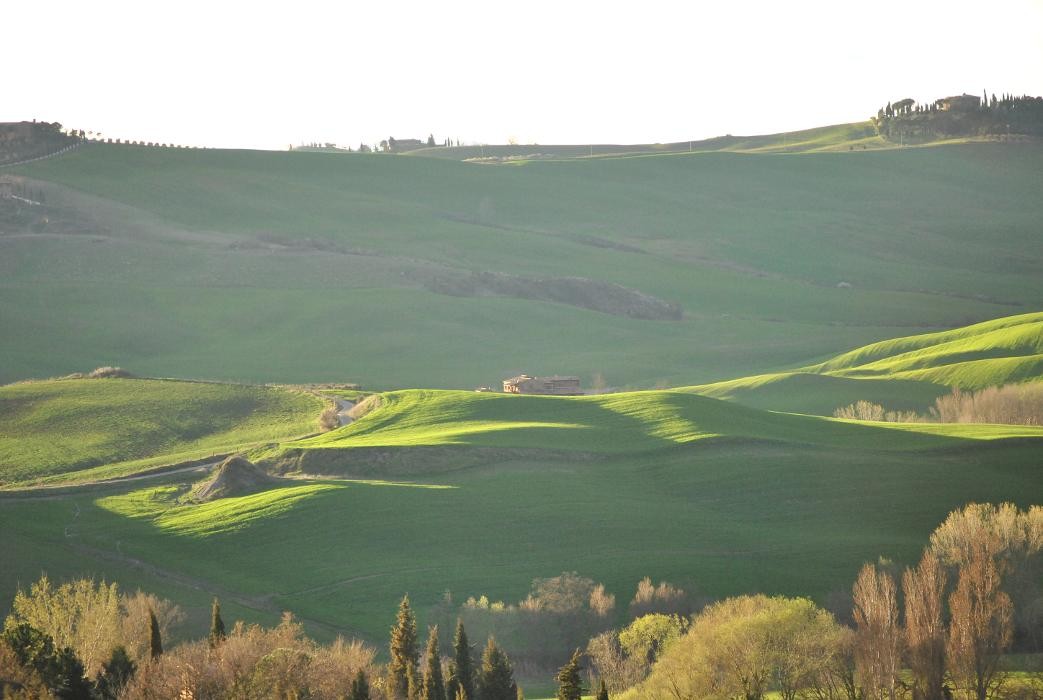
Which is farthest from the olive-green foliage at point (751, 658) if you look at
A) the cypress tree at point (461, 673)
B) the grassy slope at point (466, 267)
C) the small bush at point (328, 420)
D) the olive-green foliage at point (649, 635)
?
the grassy slope at point (466, 267)

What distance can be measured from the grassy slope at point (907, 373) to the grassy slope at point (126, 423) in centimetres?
3213

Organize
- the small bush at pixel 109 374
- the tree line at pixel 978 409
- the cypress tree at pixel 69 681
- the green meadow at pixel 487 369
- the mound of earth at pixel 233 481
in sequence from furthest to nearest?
1. the small bush at pixel 109 374
2. the tree line at pixel 978 409
3. the mound of earth at pixel 233 481
4. the green meadow at pixel 487 369
5. the cypress tree at pixel 69 681

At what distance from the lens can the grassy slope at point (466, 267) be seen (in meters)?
115

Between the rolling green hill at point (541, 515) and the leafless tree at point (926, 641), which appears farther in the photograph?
the rolling green hill at point (541, 515)

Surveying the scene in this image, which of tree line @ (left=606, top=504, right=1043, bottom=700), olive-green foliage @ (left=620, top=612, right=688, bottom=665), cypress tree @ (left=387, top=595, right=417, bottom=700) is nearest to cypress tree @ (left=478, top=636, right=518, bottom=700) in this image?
cypress tree @ (left=387, top=595, right=417, bottom=700)

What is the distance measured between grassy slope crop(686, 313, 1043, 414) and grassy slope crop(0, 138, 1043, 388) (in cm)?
928

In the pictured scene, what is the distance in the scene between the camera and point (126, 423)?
263 feet

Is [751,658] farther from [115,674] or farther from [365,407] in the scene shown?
[365,407]

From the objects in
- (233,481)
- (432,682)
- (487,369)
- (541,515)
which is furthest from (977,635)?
(487,369)

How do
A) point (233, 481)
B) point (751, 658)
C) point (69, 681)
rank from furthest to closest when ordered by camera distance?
1. point (233, 481)
2. point (751, 658)
3. point (69, 681)

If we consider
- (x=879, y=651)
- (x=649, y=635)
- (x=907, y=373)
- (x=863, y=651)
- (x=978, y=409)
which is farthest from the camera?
(x=907, y=373)

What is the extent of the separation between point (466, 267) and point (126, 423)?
6705 cm

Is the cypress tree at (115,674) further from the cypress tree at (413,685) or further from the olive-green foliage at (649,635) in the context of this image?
the olive-green foliage at (649,635)

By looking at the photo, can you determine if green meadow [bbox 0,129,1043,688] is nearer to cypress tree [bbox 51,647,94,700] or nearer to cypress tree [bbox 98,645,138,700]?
cypress tree [bbox 98,645,138,700]
